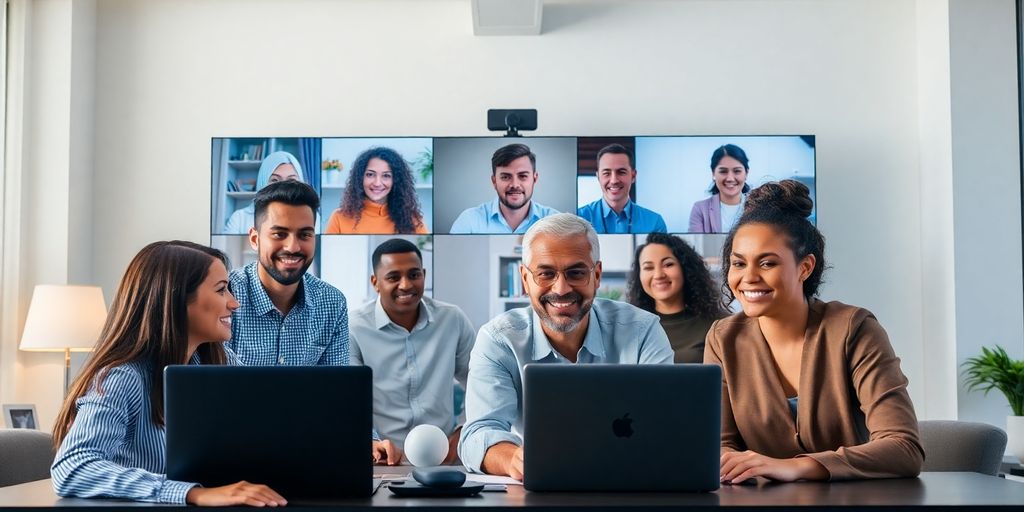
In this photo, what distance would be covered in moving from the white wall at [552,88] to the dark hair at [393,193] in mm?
452

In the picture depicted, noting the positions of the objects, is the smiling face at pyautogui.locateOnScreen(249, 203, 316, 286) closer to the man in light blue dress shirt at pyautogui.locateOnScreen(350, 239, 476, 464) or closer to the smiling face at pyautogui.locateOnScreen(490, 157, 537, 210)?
the man in light blue dress shirt at pyautogui.locateOnScreen(350, 239, 476, 464)

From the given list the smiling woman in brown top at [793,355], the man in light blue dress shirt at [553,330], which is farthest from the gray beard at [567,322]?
the smiling woman in brown top at [793,355]

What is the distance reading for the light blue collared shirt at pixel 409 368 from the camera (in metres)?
4.29

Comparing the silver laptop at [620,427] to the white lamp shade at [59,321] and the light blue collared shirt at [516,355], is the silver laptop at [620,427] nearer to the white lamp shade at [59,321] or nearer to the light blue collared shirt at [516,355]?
the light blue collared shirt at [516,355]

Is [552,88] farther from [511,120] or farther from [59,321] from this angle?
[59,321]

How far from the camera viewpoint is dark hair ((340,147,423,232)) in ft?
16.8

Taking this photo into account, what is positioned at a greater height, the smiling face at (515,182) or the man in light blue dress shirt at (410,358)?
the smiling face at (515,182)

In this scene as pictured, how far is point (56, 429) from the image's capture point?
2203 millimetres

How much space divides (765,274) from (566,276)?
21.0 inches

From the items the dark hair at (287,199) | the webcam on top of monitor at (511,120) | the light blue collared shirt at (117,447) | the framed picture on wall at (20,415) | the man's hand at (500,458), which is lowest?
the framed picture on wall at (20,415)

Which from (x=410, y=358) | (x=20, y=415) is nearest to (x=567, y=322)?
(x=410, y=358)

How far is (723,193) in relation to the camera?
5.10 metres

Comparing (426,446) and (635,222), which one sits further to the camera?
(635,222)

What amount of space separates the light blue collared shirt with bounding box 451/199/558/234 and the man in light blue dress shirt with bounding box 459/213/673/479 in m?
2.20
